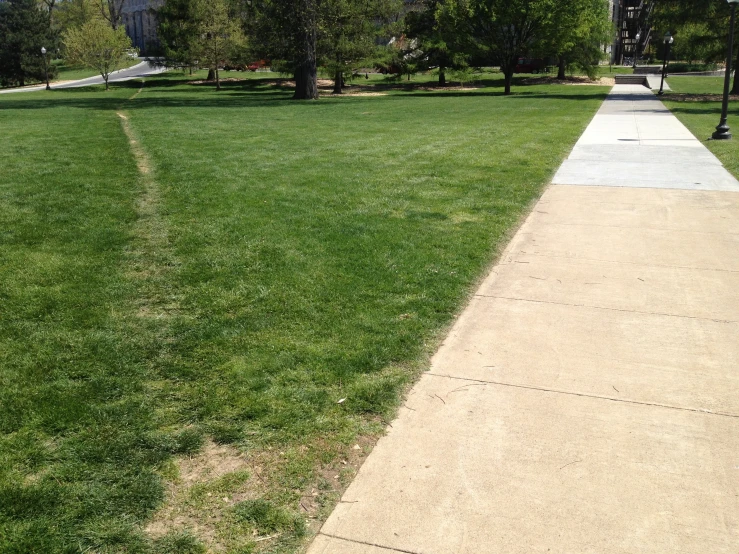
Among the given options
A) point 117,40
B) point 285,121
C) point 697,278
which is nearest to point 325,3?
point 285,121

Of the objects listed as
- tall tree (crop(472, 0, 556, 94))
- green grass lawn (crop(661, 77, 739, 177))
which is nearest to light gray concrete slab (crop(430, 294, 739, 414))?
green grass lawn (crop(661, 77, 739, 177))

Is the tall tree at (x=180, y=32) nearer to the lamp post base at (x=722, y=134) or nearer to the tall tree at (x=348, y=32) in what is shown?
the tall tree at (x=348, y=32)

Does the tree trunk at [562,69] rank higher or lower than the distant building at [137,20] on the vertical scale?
lower

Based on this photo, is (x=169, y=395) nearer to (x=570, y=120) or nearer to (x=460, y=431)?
(x=460, y=431)

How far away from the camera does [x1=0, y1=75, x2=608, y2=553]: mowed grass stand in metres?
3.13

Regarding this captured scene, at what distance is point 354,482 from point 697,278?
421cm

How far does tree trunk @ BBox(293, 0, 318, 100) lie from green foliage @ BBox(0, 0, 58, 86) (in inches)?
1450

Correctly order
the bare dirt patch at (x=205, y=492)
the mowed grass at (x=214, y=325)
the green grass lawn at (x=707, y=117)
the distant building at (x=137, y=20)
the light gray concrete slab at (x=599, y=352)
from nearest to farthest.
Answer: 1. the bare dirt patch at (x=205, y=492)
2. the mowed grass at (x=214, y=325)
3. the light gray concrete slab at (x=599, y=352)
4. the green grass lawn at (x=707, y=117)
5. the distant building at (x=137, y=20)

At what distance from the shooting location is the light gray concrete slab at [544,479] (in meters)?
2.89

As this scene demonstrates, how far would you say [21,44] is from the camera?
57875 mm

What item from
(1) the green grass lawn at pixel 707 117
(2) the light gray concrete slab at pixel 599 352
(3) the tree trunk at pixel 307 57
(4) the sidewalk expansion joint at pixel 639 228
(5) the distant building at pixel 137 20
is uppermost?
(5) the distant building at pixel 137 20

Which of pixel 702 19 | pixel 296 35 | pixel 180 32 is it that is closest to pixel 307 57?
pixel 296 35

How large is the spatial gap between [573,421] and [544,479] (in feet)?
2.02

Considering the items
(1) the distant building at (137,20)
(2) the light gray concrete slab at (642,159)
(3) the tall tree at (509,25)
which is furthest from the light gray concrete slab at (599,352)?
(1) the distant building at (137,20)
